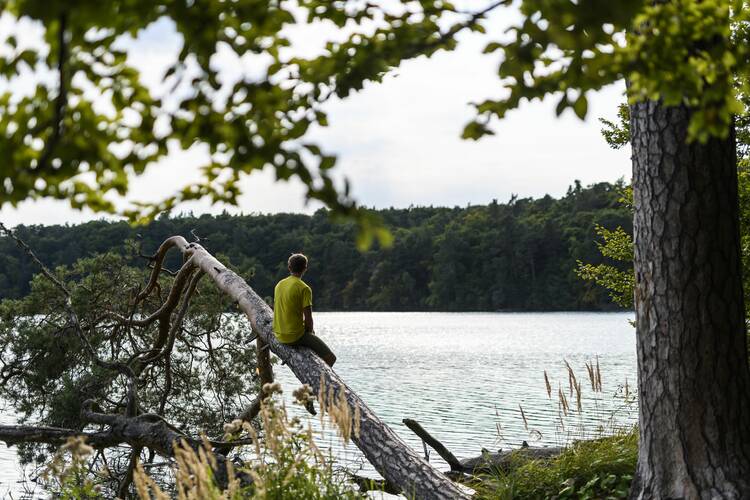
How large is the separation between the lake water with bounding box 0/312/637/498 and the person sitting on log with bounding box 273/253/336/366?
3.18 ft

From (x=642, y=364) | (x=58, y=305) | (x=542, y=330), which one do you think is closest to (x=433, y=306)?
(x=542, y=330)

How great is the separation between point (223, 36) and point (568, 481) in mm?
3963

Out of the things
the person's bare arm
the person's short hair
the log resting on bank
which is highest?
the person's short hair

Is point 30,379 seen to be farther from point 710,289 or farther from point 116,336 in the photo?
point 710,289

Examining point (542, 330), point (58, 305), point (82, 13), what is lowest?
point (542, 330)

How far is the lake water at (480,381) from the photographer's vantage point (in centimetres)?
1451

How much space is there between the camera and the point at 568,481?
5.03m

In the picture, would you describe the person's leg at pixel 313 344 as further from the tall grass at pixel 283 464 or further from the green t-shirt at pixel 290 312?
the tall grass at pixel 283 464

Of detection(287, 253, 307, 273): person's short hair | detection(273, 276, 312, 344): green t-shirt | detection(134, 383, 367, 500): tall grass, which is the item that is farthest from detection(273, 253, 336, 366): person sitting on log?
detection(134, 383, 367, 500): tall grass

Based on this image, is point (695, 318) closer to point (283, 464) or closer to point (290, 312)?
point (283, 464)

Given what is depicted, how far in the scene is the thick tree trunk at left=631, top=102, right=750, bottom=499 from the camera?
395cm

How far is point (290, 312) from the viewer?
650 centimetres

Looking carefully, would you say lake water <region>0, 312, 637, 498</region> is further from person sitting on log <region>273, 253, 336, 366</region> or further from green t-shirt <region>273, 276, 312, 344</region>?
green t-shirt <region>273, 276, 312, 344</region>

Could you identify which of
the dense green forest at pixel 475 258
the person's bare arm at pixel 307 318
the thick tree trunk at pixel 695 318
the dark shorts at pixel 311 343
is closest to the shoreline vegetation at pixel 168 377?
the dark shorts at pixel 311 343
